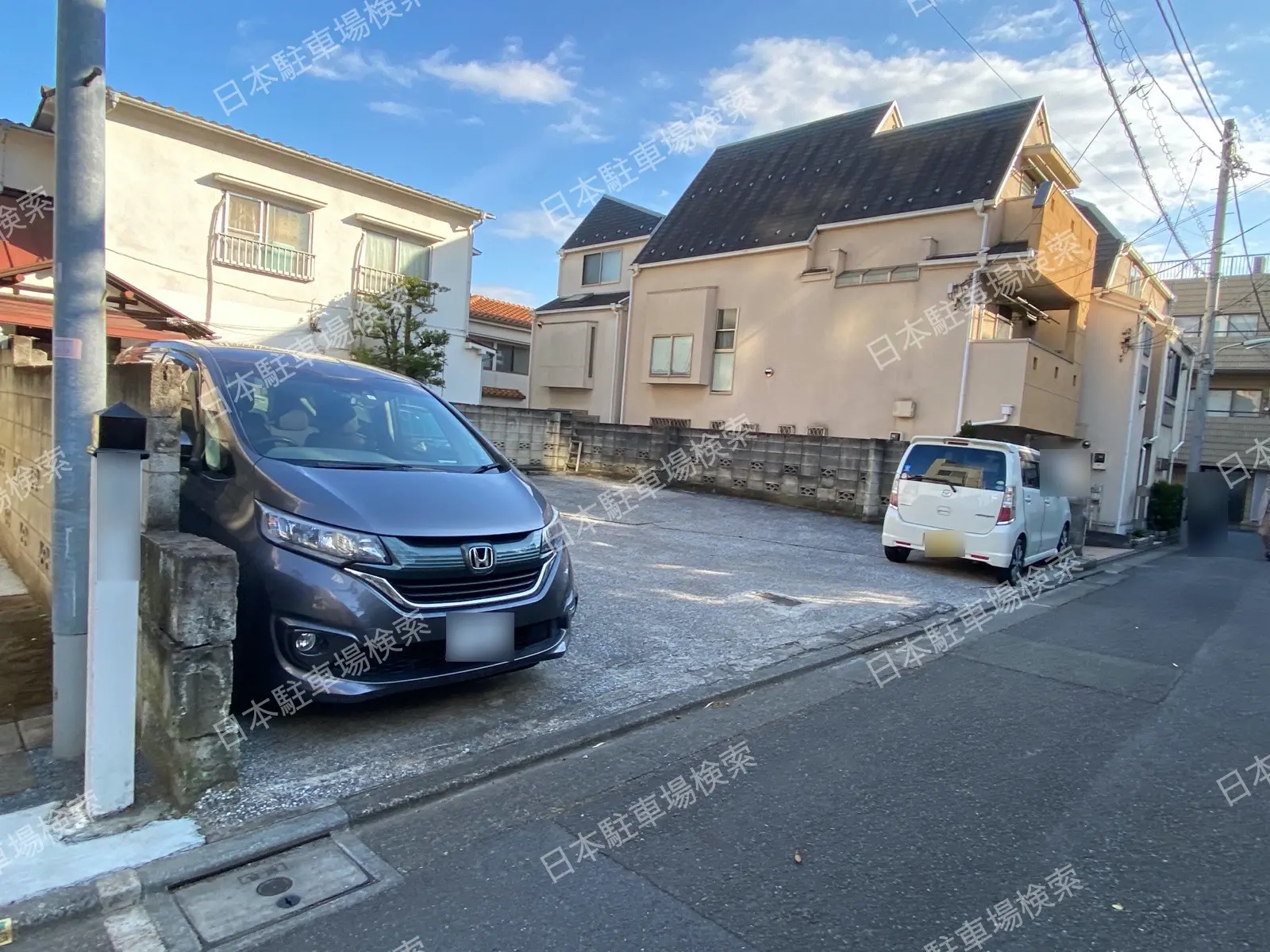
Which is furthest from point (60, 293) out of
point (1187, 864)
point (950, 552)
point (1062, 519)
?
point (1062, 519)

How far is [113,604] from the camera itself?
2.58 metres

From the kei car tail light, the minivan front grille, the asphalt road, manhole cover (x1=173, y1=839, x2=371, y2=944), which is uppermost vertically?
the kei car tail light

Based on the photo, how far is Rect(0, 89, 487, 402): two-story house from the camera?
12.6 metres

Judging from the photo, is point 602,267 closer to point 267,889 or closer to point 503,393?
point 503,393

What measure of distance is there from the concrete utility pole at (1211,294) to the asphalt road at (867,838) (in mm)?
15685

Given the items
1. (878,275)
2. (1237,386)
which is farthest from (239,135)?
(1237,386)

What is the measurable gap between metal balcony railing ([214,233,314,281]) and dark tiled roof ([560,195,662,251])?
31.7 ft

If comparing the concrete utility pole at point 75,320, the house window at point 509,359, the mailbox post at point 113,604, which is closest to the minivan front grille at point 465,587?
the mailbox post at point 113,604

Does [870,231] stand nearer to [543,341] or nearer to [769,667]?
[543,341]

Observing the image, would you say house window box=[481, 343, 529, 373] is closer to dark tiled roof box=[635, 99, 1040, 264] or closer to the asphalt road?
dark tiled roof box=[635, 99, 1040, 264]

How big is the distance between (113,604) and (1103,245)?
2145 centimetres

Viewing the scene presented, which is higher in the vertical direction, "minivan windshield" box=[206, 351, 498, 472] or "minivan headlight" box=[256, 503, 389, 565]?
"minivan windshield" box=[206, 351, 498, 472]

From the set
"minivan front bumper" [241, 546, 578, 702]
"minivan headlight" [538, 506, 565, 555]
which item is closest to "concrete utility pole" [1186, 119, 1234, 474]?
"minivan headlight" [538, 506, 565, 555]

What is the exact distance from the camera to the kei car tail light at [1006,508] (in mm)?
8234
